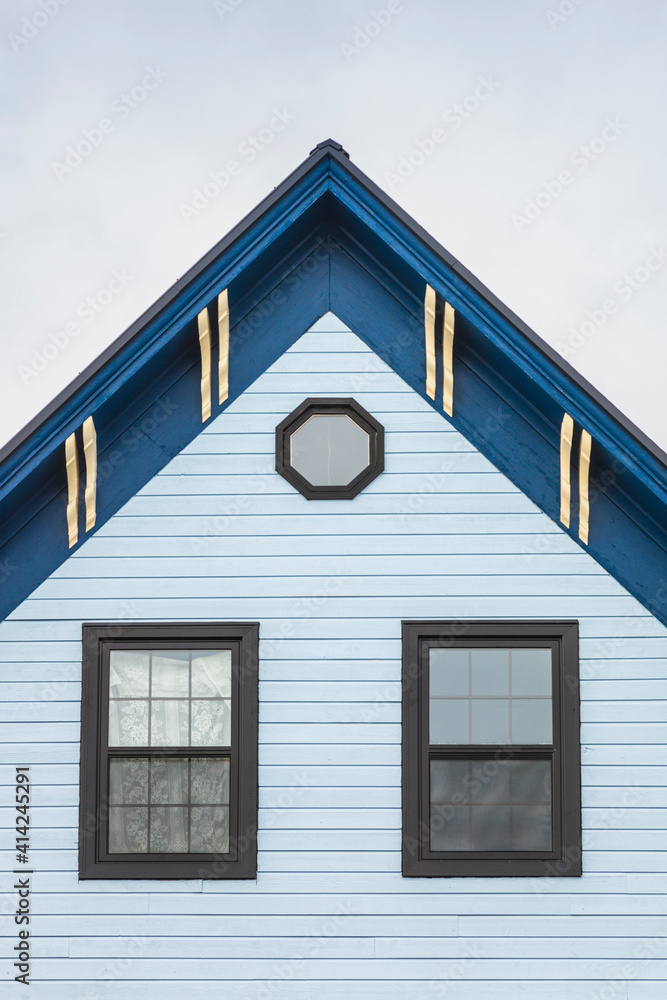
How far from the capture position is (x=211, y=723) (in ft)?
21.9

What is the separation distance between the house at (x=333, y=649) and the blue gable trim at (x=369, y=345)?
2 centimetres

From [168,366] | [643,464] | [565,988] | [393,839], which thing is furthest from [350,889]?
[168,366]

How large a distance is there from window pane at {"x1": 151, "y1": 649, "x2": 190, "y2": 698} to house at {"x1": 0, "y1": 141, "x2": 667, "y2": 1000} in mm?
22

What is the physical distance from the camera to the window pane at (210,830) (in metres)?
6.52

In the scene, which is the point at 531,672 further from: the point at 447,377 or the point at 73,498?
the point at 73,498

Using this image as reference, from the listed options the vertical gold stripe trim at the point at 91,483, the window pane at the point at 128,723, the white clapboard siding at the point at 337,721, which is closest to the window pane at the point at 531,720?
the white clapboard siding at the point at 337,721

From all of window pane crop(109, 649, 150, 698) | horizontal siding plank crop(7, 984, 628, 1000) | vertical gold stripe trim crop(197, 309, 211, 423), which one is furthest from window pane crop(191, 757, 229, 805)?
vertical gold stripe trim crop(197, 309, 211, 423)

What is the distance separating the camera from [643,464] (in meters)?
6.44

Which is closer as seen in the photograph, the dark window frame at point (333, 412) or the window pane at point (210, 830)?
the window pane at point (210, 830)

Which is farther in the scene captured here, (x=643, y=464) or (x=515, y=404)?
(x=515, y=404)

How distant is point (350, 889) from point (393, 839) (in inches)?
18.4

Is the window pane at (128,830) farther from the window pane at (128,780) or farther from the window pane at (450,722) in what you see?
the window pane at (450,722)

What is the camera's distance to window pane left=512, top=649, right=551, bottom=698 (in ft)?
22.0

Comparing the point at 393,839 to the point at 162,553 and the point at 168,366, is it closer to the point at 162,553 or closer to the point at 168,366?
the point at 162,553
